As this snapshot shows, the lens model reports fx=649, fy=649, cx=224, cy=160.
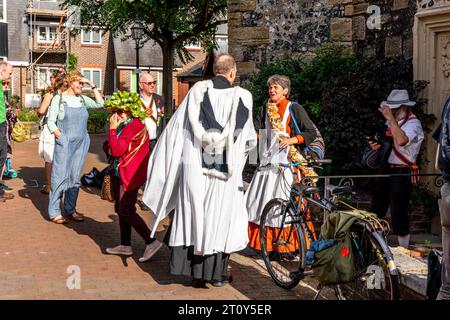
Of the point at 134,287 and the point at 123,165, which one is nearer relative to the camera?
the point at 134,287

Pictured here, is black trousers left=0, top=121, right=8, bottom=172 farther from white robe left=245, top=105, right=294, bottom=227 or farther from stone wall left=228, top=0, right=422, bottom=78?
white robe left=245, top=105, right=294, bottom=227

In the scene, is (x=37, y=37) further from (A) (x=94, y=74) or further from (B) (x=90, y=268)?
(B) (x=90, y=268)

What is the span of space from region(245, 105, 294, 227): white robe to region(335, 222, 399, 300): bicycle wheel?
63.5 inches

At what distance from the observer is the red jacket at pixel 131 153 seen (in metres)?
6.43

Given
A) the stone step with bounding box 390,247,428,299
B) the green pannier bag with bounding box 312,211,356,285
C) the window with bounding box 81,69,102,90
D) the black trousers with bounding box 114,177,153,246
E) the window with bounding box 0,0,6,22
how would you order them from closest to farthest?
1. the green pannier bag with bounding box 312,211,356,285
2. the stone step with bounding box 390,247,428,299
3. the black trousers with bounding box 114,177,153,246
4. the window with bounding box 0,0,6,22
5. the window with bounding box 81,69,102,90

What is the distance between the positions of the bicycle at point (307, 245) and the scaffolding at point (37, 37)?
3500cm

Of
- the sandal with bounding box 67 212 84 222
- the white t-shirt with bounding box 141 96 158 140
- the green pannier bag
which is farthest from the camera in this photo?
the white t-shirt with bounding box 141 96 158 140

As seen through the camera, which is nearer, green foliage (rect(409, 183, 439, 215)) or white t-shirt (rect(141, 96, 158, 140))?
green foliage (rect(409, 183, 439, 215))

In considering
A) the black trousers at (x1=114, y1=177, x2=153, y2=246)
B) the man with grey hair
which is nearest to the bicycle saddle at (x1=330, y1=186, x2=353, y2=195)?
the black trousers at (x1=114, y1=177, x2=153, y2=246)

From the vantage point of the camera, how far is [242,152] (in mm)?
5602

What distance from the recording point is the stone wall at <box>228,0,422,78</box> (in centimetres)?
841
